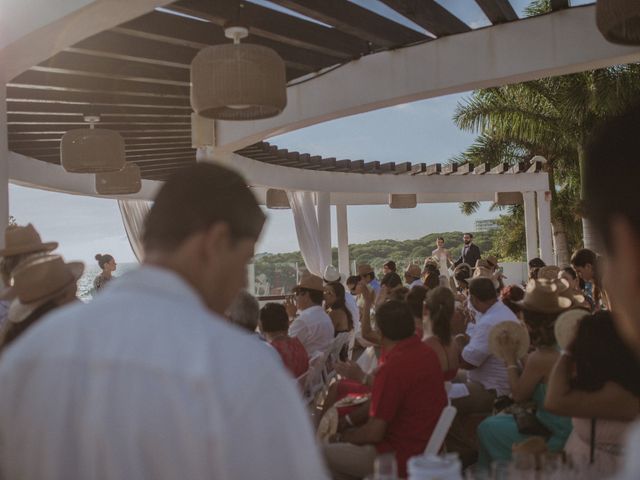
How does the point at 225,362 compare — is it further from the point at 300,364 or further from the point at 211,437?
the point at 300,364

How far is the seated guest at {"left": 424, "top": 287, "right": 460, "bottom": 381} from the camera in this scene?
417 centimetres

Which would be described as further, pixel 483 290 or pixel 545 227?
pixel 545 227

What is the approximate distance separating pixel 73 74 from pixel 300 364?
3.26 metres

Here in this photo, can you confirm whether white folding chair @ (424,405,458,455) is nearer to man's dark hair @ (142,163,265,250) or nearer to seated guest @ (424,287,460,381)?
seated guest @ (424,287,460,381)

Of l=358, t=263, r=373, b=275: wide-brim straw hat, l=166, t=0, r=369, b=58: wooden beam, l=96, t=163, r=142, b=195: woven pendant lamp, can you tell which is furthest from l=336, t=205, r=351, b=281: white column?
l=166, t=0, r=369, b=58: wooden beam

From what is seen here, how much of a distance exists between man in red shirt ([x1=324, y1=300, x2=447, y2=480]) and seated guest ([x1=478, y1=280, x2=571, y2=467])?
1.28 ft

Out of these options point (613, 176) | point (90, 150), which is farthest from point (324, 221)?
point (613, 176)

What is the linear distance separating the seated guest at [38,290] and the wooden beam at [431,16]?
307 cm

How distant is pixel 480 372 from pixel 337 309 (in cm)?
211

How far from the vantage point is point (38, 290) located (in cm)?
279

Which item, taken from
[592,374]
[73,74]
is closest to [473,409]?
[592,374]

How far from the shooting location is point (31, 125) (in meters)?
8.04

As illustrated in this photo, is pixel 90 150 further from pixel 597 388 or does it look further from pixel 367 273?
pixel 367 273

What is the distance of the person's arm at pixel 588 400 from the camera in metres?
2.55
